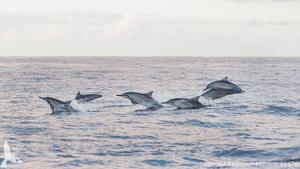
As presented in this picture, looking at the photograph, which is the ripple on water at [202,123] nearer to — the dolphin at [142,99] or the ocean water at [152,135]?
the ocean water at [152,135]

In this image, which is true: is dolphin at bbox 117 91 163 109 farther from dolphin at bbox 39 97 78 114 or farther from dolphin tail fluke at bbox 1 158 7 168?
dolphin tail fluke at bbox 1 158 7 168

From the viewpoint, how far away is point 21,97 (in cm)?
4169

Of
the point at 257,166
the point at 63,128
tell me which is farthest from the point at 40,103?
the point at 257,166

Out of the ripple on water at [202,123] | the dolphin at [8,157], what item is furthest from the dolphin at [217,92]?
the dolphin at [8,157]

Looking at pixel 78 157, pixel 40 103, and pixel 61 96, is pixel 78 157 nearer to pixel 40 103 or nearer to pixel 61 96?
pixel 40 103

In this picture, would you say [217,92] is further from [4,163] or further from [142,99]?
[4,163]

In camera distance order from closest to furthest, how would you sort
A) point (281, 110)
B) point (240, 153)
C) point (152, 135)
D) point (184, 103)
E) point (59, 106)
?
point (240, 153) → point (152, 135) → point (59, 106) → point (184, 103) → point (281, 110)

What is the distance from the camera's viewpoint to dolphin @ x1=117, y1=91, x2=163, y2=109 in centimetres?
3195

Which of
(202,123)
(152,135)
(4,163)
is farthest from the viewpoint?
(202,123)

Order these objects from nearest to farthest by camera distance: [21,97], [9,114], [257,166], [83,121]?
[257,166] → [83,121] → [9,114] → [21,97]

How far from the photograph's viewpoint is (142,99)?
32438 mm

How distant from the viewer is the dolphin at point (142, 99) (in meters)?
32.0

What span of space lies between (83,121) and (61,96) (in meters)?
17.1

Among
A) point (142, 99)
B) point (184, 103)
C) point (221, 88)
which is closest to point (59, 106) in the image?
point (142, 99)
